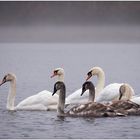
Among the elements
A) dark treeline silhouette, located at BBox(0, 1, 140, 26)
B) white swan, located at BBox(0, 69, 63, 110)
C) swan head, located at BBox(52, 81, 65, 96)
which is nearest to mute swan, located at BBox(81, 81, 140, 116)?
swan head, located at BBox(52, 81, 65, 96)

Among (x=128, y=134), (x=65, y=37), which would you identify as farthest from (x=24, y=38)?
(x=128, y=134)

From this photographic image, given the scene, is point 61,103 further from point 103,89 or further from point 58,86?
point 103,89

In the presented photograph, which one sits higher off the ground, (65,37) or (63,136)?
(65,37)

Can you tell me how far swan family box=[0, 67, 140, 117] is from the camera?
33.6 ft

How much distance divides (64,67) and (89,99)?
30 centimetres

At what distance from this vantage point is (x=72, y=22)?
10242 millimetres

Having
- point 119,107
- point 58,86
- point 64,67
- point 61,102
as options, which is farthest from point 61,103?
point 119,107

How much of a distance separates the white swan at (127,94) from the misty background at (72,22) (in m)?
0.29

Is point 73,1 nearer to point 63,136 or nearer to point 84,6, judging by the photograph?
point 84,6

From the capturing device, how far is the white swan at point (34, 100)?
1022cm

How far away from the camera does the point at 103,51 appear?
10.2 m

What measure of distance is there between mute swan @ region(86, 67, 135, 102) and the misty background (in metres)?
0.19

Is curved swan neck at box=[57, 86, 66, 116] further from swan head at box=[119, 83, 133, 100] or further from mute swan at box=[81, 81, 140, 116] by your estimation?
swan head at box=[119, 83, 133, 100]

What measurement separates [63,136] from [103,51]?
602 millimetres
